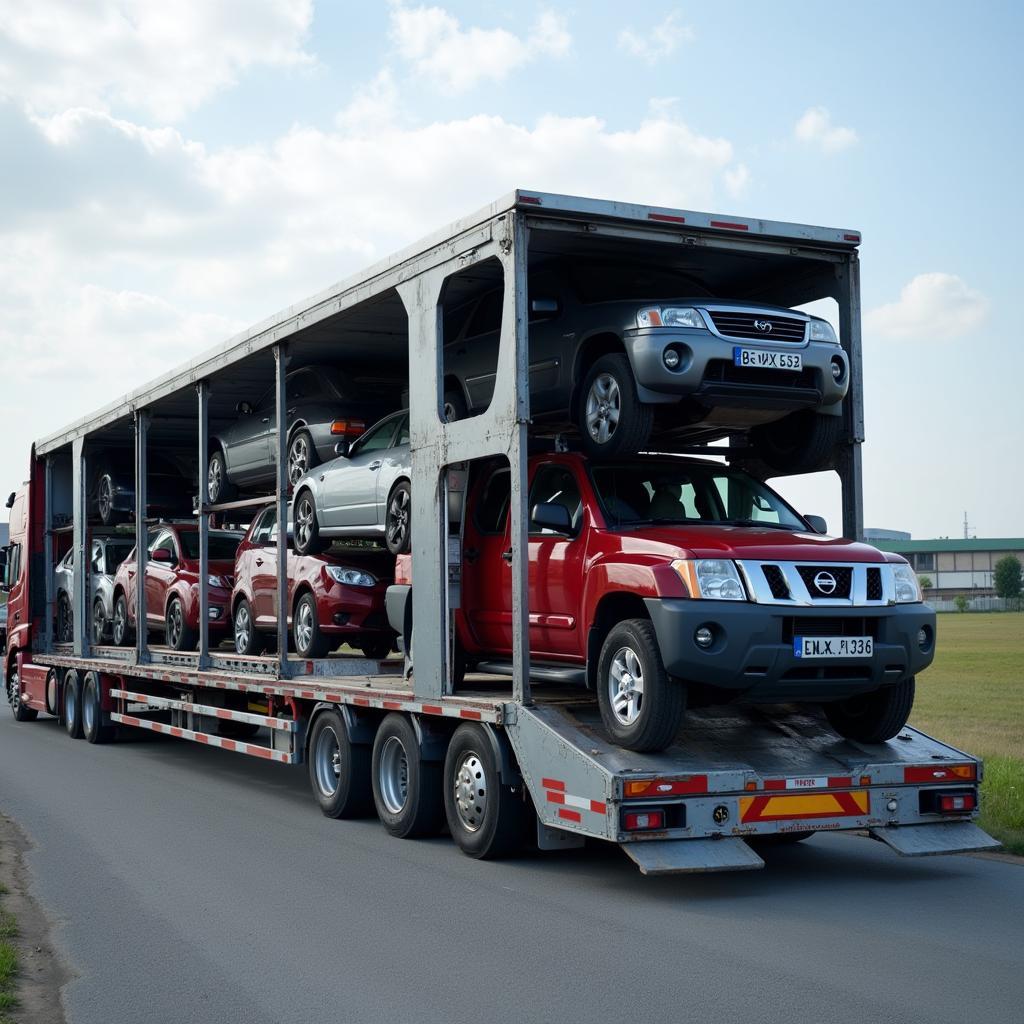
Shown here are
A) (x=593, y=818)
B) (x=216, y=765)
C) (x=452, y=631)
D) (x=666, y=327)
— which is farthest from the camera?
(x=216, y=765)

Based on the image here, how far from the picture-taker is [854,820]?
8258 mm

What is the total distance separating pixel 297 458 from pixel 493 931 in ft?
22.8

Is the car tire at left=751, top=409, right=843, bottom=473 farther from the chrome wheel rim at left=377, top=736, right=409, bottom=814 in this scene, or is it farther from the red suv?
the red suv

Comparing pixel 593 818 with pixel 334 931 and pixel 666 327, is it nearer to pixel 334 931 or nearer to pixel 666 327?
pixel 334 931

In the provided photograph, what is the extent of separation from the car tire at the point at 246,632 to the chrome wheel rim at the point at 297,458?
1443mm

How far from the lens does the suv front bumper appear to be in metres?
7.75

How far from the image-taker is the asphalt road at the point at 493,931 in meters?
5.84

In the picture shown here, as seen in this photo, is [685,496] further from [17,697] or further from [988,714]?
[17,697]

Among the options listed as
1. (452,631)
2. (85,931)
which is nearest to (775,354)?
(452,631)

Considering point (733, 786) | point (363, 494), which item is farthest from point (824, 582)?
point (363, 494)

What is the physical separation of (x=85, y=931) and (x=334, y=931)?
4.18 ft

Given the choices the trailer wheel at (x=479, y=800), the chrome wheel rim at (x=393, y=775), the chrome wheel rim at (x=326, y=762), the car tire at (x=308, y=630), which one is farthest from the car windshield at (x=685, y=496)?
the car tire at (x=308, y=630)

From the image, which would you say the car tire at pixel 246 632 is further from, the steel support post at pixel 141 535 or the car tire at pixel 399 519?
the car tire at pixel 399 519

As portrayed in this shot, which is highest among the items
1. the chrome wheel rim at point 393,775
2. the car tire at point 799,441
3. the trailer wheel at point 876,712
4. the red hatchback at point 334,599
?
the car tire at point 799,441
